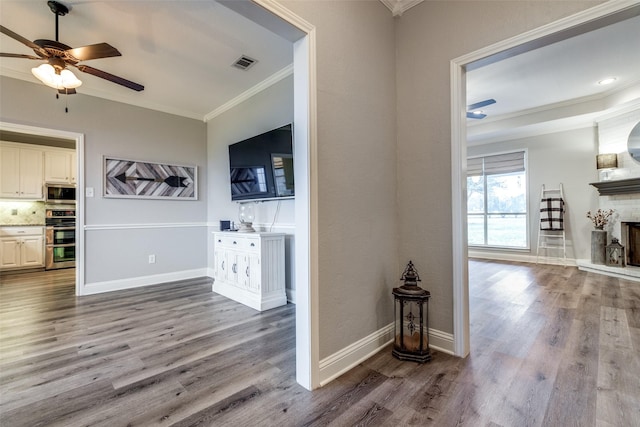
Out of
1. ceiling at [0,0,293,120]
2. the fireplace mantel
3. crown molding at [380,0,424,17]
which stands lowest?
the fireplace mantel

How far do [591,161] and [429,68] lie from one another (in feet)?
17.0

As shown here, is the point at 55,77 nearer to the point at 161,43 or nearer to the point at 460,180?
the point at 161,43

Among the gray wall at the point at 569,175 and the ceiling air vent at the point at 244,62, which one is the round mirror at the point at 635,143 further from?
the ceiling air vent at the point at 244,62

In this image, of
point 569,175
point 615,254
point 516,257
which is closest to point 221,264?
point 516,257

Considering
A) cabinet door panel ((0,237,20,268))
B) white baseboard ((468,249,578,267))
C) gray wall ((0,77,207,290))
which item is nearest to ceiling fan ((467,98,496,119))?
white baseboard ((468,249,578,267))

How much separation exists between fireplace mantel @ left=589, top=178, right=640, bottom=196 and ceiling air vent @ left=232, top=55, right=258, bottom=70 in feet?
19.3

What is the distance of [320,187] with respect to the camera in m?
1.67

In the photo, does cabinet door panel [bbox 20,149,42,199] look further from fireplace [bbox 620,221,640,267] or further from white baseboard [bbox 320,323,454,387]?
fireplace [bbox 620,221,640,267]

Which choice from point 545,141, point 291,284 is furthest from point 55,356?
point 545,141

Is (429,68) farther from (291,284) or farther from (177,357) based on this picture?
(177,357)

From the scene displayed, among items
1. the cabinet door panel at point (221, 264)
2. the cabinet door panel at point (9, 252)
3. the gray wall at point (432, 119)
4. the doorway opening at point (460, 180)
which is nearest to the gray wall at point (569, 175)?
the doorway opening at point (460, 180)

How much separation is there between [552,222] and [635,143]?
1.68 meters

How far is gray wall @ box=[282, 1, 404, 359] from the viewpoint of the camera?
1.71 metres

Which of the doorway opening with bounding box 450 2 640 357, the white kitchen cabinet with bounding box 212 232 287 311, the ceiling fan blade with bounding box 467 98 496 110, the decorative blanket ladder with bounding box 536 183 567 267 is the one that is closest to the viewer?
the doorway opening with bounding box 450 2 640 357
